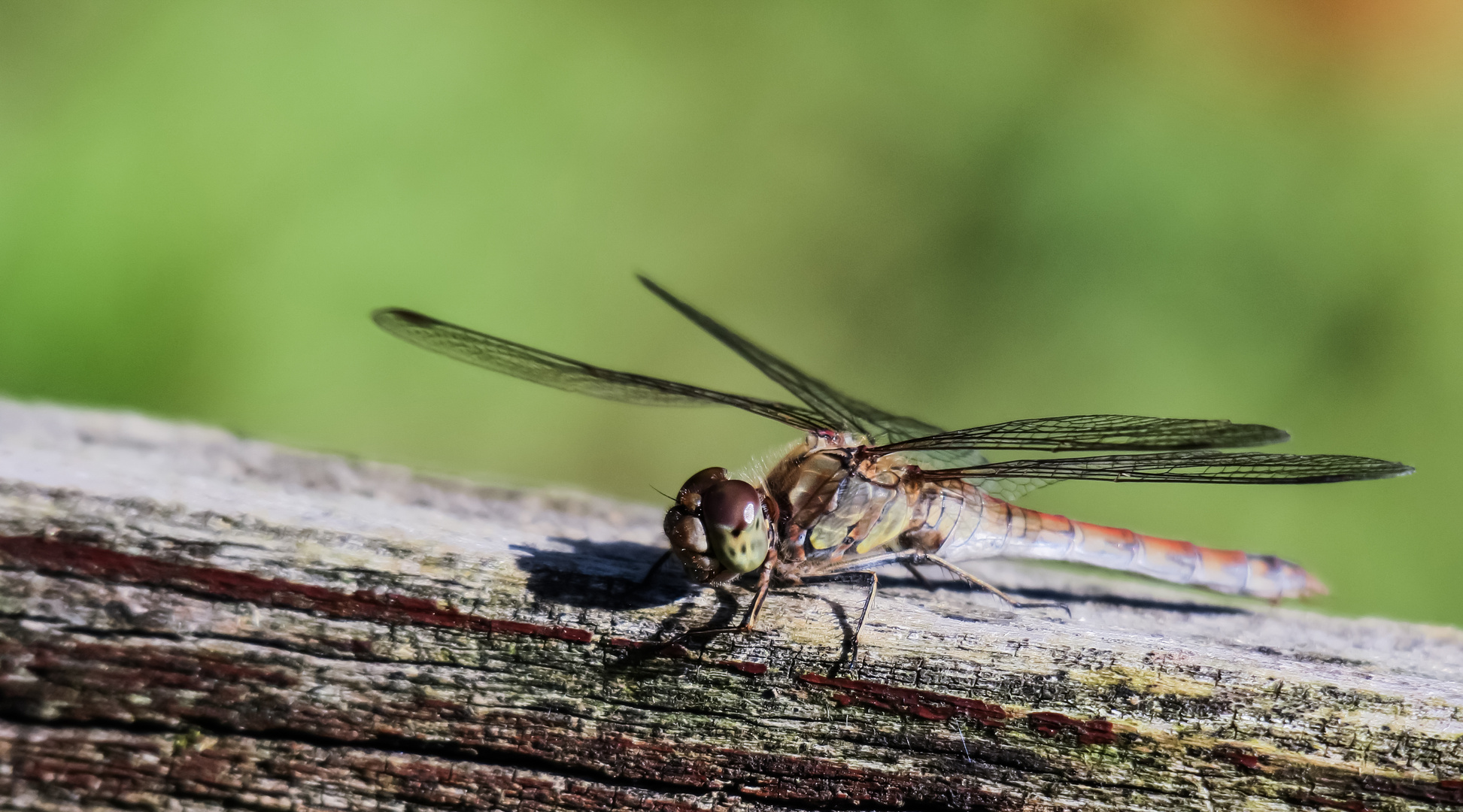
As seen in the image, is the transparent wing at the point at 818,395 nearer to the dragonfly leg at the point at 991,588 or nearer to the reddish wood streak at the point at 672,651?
the dragonfly leg at the point at 991,588

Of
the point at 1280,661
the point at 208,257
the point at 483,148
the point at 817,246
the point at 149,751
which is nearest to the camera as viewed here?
the point at 149,751

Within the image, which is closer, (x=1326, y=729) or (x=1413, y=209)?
(x=1326, y=729)

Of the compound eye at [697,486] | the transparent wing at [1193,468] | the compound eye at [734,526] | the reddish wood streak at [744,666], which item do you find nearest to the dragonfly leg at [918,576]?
the transparent wing at [1193,468]

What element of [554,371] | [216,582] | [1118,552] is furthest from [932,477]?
[216,582]

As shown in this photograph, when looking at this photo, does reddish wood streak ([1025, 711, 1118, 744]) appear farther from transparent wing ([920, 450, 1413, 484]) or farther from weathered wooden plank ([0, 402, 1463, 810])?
transparent wing ([920, 450, 1413, 484])

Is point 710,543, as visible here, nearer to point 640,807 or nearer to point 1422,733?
point 640,807

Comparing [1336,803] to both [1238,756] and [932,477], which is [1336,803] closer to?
[1238,756]

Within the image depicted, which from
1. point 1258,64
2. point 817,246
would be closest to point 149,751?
point 817,246

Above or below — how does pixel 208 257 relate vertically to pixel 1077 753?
above
